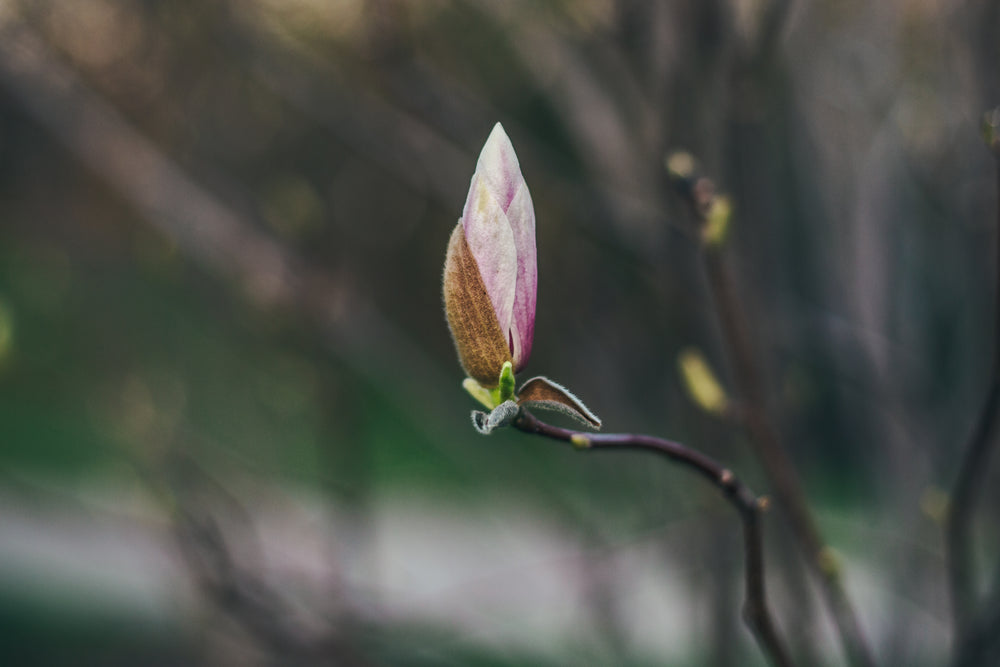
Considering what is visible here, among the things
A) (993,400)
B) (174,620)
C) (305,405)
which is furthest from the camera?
(174,620)

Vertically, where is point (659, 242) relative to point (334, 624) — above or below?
above

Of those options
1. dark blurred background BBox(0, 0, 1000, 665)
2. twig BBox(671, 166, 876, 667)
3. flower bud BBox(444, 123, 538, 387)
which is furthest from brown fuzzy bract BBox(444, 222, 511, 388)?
dark blurred background BBox(0, 0, 1000, 665)

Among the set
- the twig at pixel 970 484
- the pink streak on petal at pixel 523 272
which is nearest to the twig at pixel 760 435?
the twig at pixel 970 484

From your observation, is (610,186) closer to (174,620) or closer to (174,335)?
(174,620)

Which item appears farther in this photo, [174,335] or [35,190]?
[174,335]

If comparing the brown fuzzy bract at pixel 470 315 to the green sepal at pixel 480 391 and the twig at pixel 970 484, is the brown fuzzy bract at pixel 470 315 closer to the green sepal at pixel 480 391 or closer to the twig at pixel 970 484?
the green sepal at pixel 480 391

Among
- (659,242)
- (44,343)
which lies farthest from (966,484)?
(44,343)

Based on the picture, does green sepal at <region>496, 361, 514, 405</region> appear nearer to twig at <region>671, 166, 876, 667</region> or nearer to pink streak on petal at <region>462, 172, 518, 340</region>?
pink streak on petal at <region>462, 172, 518, 340</region>
